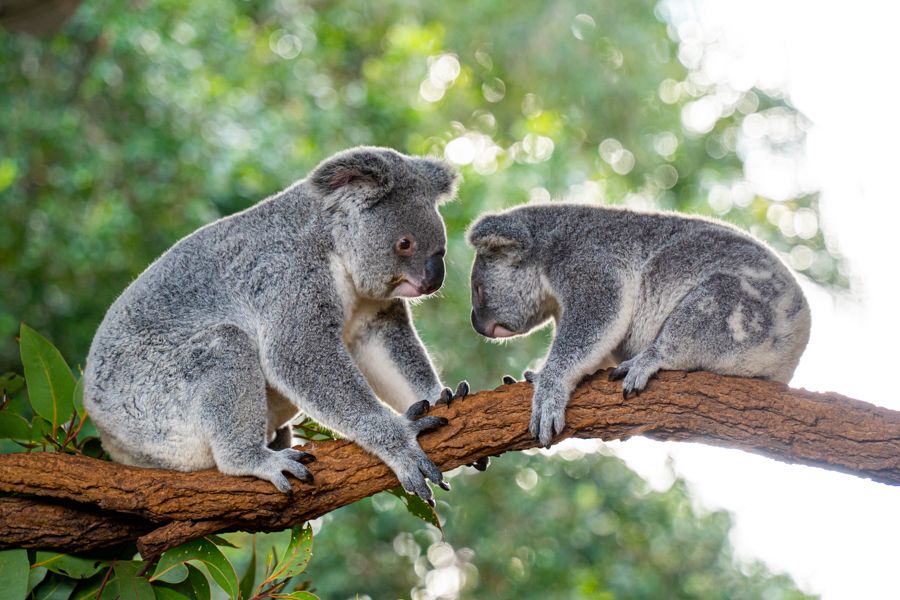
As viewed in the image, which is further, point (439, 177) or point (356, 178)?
point (439, 177)

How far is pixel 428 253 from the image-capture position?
3.19 meters

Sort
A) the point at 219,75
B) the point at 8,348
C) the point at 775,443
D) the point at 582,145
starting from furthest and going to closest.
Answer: the point at 582,145 → the point at 219,75 → the point at 8,348 → the point at 775,443

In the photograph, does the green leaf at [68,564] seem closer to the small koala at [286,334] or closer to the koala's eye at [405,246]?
the small koala at [286,334]

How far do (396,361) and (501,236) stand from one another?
59 centimetres

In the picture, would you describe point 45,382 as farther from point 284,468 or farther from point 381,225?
point 381,225

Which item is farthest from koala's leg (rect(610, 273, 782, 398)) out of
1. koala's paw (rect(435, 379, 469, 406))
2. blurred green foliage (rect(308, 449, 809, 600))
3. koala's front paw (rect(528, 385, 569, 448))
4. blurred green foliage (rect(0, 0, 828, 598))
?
blurred green foliage (rect(308, 449, 809, 600))

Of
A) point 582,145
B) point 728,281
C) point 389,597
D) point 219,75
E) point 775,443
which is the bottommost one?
point 389,597

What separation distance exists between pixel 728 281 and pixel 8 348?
216 inches

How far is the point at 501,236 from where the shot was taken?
3.29m

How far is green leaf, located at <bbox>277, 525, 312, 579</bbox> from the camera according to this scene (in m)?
2.86

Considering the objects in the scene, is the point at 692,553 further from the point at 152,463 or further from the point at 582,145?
the point at 152,463

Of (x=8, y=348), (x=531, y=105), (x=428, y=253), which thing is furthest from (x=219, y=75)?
(x=428, y=253)

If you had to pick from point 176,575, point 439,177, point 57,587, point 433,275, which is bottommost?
point 57,587

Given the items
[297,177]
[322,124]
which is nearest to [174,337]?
[297,177]
